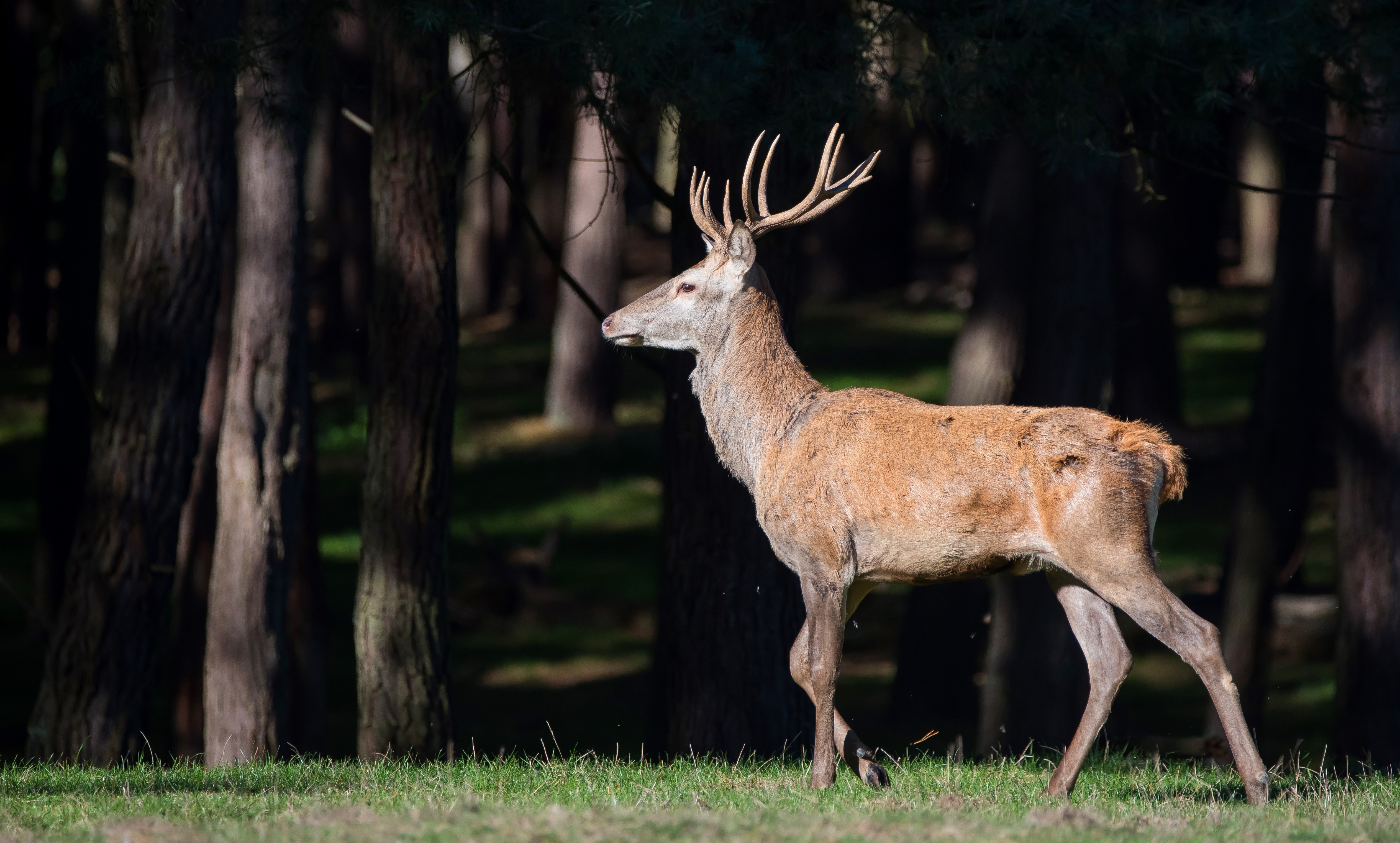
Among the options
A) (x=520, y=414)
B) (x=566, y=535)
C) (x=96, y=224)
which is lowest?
(x=566, y=535)

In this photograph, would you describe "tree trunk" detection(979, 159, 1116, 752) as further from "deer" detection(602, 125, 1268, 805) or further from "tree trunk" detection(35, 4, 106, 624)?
"tree trunk" detection(35, 4, 106, 624)

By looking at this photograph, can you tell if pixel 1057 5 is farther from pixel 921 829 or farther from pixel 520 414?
pixel 520 414

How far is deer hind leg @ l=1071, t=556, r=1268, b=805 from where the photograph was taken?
5.93 meters

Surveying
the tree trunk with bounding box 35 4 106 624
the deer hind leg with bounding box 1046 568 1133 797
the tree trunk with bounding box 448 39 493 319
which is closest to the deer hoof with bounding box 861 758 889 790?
the deer hind leg with bounding box 1046 568 1133 797

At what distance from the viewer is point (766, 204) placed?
731 centimetres

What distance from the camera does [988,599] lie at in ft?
47.3

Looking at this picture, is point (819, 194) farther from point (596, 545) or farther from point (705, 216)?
point (596, 545)

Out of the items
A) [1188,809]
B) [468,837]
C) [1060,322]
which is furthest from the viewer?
[1060,322]

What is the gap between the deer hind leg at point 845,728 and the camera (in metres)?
6.66

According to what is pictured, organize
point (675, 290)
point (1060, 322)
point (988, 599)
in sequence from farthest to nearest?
point (988, 599), point (1060, 322), point (675, 290)

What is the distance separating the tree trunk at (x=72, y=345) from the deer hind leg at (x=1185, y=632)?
10.6 meters

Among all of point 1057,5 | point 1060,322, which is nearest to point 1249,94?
point 1057,5

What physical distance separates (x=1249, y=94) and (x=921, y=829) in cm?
561

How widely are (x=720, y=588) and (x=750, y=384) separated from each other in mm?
2312
